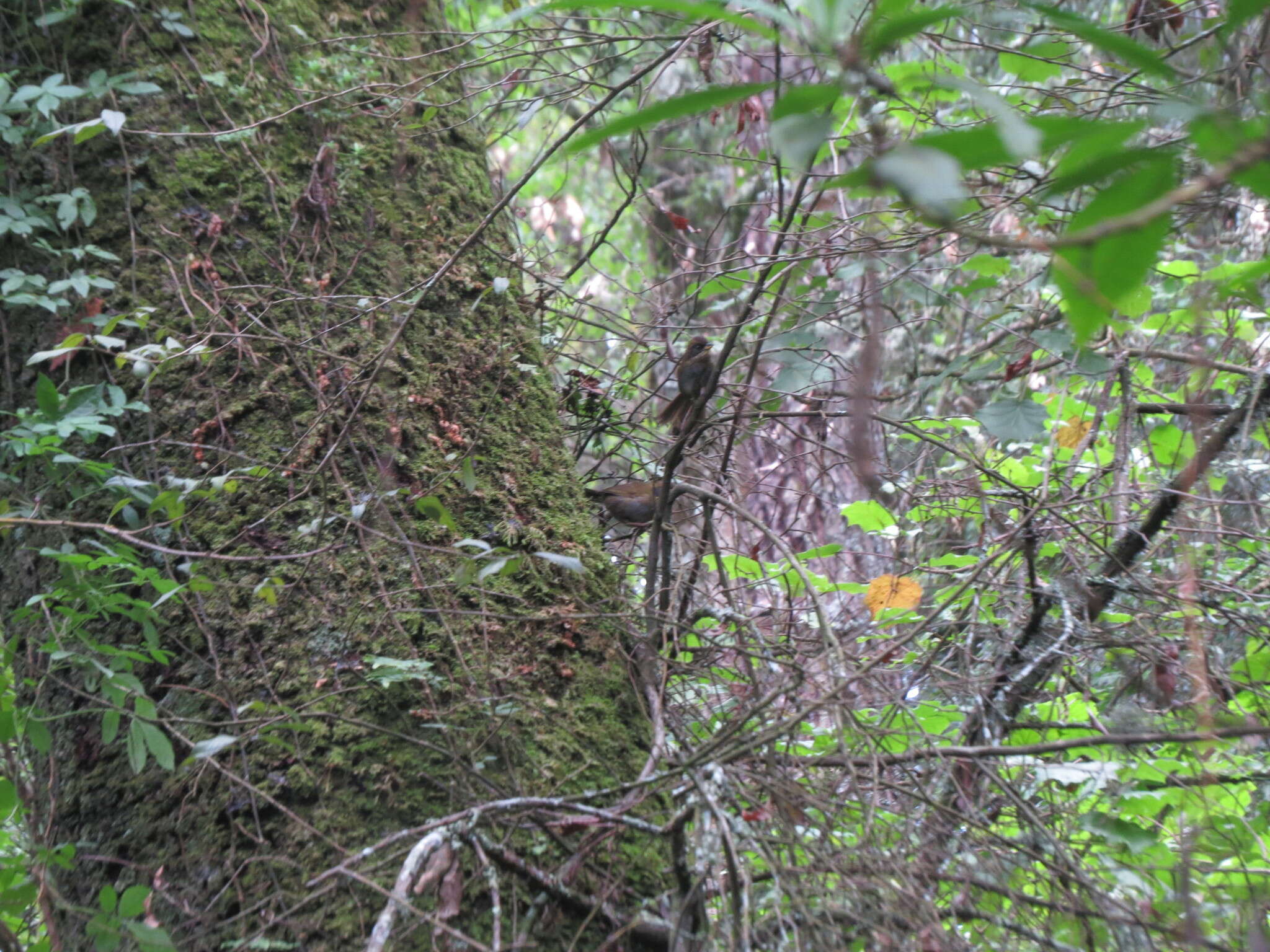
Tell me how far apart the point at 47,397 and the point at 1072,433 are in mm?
2521

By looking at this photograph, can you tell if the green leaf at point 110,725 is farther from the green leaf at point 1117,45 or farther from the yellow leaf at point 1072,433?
the yellow leaf at point 1072,433

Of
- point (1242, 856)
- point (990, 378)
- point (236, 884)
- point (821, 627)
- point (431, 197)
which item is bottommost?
point (236, 884)

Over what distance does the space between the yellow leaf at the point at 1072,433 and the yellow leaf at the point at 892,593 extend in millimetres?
647

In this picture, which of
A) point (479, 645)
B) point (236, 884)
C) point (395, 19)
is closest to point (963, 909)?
point (479, 645)

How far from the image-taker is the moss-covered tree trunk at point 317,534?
3.99 ft

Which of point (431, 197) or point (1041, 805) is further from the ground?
point (431, 197)

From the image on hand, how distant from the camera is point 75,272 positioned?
1796mm

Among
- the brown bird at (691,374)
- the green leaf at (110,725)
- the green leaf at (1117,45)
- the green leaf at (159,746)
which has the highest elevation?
the green leaf at (1117,45)

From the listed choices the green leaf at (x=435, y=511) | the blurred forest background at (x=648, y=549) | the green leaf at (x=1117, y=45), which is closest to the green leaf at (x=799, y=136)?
the blurred forest background at (x=648, y=549)

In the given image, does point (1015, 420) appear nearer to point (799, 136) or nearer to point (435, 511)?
point (435, 511)

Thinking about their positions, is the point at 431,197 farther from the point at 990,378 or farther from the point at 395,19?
the point at 990,378

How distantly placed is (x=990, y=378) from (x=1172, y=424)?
0.45m

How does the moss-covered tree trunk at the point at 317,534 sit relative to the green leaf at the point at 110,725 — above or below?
above

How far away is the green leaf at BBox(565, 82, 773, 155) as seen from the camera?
0.44 metres
